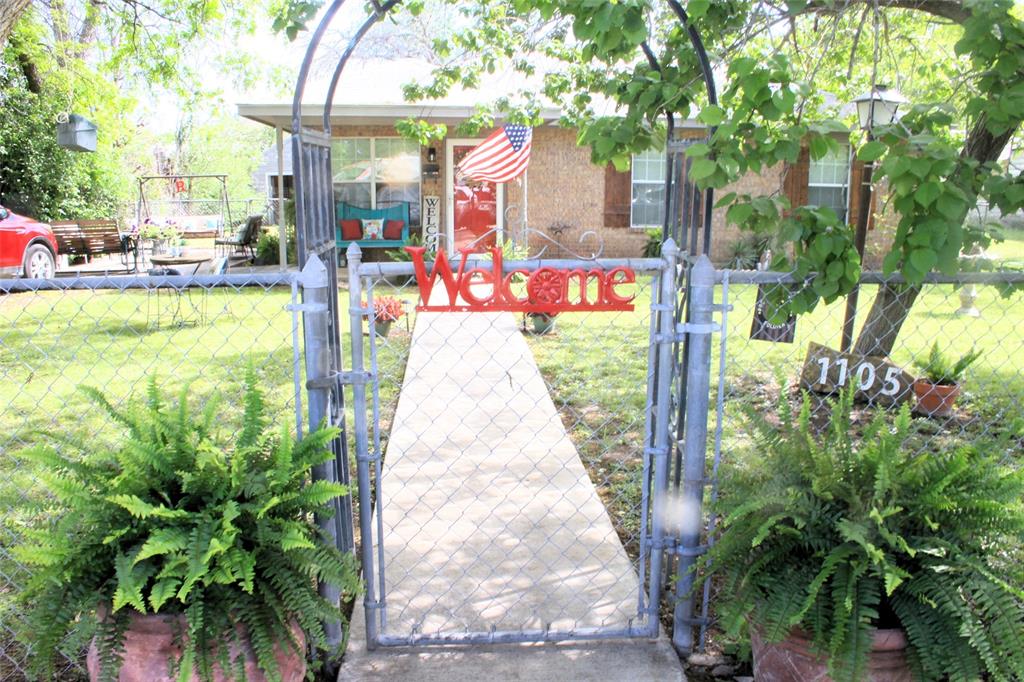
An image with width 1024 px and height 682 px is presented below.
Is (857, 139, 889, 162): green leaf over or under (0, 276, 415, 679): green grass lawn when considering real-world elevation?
over

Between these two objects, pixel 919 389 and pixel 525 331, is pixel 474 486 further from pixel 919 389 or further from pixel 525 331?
pixel 525 331

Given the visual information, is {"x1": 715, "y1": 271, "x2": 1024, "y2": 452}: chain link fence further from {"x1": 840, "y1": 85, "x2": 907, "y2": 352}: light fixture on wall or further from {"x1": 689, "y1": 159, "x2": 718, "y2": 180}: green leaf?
{"x1": 689, "y1": 159, "x2": 718, "y2": 180}: green leaf

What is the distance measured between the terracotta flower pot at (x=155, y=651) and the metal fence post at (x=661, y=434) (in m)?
1.39

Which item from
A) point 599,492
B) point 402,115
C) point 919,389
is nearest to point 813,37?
point 919,389

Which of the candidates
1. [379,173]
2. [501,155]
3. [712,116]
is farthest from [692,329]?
[379,173]

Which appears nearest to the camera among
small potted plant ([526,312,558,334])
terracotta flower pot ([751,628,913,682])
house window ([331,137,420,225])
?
terracotta flower pot ([751,628,913,682])

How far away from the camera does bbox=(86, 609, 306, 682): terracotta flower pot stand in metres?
2.47

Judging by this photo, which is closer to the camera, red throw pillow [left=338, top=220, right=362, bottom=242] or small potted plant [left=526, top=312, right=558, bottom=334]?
small potted plant [left=526, top=312, right=558, bottom=334]

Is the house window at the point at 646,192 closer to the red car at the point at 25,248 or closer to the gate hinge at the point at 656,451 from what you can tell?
the red car at the point at 25,248

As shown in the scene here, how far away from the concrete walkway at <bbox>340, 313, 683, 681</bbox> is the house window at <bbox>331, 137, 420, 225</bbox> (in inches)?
420

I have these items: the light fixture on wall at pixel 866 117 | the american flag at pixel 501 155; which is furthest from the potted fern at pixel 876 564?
the american flag at pixel 501 155

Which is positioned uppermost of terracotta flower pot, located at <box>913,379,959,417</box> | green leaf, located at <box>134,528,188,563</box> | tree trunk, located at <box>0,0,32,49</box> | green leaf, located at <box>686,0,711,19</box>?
tree trunk, located at <box>0,0,32,49</box>

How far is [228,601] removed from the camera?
2471 millimetres

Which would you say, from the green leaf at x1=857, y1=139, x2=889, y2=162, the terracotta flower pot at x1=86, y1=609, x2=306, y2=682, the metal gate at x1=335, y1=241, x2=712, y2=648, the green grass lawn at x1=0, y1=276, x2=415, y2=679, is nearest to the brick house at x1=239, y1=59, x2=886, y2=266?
the green grass lawn at x1=0, y1=276, x2=415, y2=679
